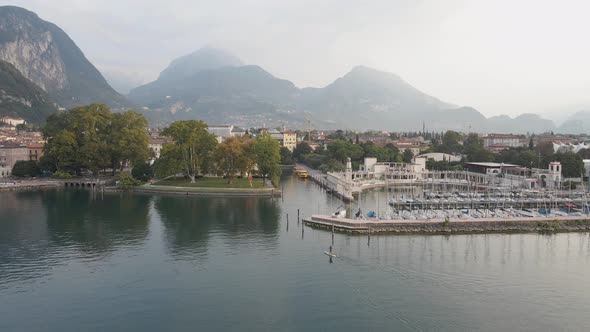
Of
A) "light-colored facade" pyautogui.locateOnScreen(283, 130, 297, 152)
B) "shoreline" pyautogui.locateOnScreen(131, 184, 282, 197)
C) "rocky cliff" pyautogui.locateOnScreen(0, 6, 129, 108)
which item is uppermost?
"rocky cliff" pyautogui.locateOnScreen(0, 6, 129, 108)

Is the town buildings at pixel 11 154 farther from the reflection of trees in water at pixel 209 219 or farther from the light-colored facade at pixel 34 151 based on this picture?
the reflection of trees in water at pixel 209 219

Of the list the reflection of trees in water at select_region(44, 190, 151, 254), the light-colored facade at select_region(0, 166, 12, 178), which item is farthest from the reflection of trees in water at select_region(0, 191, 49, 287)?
the light-colored facade at select_region(0, 166, 12, 178)

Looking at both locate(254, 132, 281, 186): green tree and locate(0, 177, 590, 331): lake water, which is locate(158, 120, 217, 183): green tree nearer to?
locate(254, 132, 281, 186): green tree

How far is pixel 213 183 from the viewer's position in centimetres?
4066

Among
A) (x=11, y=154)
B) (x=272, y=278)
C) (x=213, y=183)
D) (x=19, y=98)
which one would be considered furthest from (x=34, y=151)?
(x=19, y=98)

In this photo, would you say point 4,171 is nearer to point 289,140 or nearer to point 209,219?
point 209,219

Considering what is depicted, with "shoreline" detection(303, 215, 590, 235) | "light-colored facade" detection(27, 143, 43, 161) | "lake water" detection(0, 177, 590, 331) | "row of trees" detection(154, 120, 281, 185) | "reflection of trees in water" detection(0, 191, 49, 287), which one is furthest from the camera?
"light-colored facade" detection(27, 143, 43, 161)

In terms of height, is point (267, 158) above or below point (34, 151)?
below

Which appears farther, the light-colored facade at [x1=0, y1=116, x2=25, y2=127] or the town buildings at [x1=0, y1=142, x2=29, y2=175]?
the light-colored facade at [x1=0, y1=116, x2=25, y2=127]

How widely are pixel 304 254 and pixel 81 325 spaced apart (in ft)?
31.8

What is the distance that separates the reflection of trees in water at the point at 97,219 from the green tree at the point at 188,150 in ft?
14.7

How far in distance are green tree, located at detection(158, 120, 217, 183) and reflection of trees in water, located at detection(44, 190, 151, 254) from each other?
448 centimetres

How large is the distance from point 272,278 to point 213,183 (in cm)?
2504

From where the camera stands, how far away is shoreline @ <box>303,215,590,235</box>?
23984 millimetres
